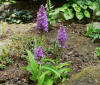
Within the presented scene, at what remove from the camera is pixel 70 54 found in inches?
170

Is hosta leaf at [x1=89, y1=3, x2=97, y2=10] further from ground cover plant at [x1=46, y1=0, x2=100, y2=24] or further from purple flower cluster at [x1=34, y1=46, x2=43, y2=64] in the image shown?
purple flower cluster at [x1=34, y1=46, x2=43, y2=64]

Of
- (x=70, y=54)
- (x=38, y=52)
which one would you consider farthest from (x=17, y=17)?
(x=38, y=52)

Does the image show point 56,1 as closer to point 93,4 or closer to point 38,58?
point 93,4

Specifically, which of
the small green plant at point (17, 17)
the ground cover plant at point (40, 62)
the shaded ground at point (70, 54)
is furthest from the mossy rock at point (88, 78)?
the small green plant at point (17, 17)

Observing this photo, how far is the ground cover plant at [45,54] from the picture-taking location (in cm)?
299

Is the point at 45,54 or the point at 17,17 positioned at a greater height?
the point at 17,17

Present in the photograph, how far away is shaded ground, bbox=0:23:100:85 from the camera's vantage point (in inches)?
135

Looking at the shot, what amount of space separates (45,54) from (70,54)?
0.57 metres

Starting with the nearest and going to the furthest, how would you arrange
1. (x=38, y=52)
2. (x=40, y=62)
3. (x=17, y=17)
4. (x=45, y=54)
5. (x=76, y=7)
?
(x=38, y=52)
(x=40, y=62)
(x=45, y=54)
(x=76, y=7)
(x=17, y=17)

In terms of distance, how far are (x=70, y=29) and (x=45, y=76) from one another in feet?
9.57

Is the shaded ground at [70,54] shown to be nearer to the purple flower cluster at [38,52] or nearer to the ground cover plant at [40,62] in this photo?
the ground cover plant at [40,62]

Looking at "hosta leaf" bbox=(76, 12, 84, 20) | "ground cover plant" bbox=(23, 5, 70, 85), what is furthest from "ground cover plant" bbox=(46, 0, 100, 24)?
"ground cover plant" bbox=(23, 5, 70, 85)

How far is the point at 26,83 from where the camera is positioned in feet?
10.8

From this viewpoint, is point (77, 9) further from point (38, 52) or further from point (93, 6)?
point (38, 52)
